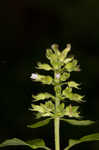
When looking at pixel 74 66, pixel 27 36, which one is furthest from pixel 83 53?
pixel 74 66

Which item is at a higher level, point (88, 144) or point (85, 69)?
point (85, 69)

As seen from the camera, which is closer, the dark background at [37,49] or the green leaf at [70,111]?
the green leaf at [70,111]

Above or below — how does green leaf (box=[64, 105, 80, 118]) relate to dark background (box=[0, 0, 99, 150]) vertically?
below

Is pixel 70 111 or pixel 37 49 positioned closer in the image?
pixel 70 111

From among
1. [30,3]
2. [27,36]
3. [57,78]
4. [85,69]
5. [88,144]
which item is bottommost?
[88,144]

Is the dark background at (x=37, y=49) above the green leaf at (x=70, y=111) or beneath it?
above

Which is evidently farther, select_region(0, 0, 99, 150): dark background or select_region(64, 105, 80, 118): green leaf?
select_region(0, 0, 99, 150): dark background

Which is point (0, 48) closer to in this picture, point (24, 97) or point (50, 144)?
point (24, 97)

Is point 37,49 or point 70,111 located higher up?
point 37,49
